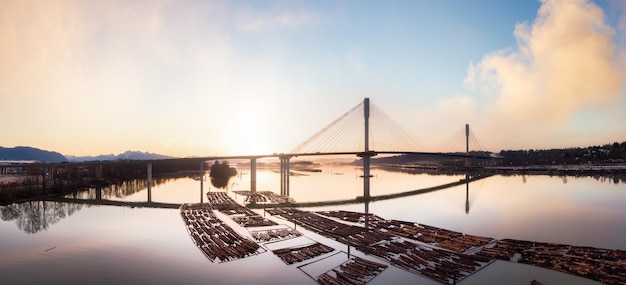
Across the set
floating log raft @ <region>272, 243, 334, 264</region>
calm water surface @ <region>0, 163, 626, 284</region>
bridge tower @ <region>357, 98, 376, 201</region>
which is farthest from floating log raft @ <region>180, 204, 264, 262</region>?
bridge tower @ <region>357, 98, 376, 201</region>

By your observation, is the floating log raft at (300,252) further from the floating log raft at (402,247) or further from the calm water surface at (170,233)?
the floating log raft at (402,247)

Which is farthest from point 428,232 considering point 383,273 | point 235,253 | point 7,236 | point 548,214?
point 7,236

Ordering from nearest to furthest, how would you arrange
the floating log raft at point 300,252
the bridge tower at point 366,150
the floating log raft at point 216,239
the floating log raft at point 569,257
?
the floating log raft at point 569,257 → the floating log raft at point 300,252 → the floating log raft at point 216,239 → the bridge tower at point 366,150

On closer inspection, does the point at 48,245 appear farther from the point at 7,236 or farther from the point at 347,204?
the point at 347,204

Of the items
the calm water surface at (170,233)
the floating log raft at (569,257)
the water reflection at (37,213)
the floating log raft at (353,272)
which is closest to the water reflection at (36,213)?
the water reflection at (37,213)

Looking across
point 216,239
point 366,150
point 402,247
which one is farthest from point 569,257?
point 366,150

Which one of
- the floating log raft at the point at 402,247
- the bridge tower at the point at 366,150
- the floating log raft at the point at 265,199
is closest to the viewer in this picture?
the floating log raft at the point at 402,247
